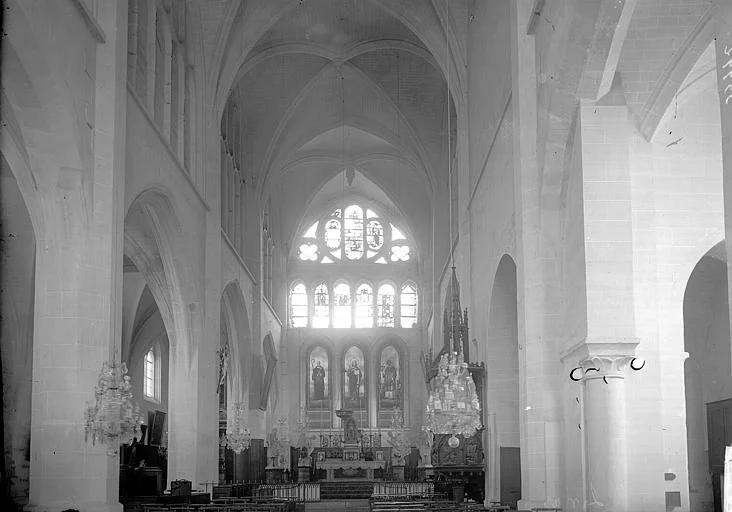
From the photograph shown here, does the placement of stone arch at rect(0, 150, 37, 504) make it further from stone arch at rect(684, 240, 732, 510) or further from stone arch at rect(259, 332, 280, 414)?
stone arch at rect(259, 332, 280, 414)

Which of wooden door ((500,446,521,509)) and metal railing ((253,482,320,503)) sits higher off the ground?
wooden door ((500,446,521,509))

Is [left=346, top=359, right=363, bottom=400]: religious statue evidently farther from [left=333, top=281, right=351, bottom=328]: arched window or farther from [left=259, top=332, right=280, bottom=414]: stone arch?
[left=259, top=332, right=280, bottom=414]: stone arch

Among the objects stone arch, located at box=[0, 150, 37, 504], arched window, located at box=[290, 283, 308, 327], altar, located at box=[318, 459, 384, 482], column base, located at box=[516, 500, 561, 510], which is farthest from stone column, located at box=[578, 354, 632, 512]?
arched window, located at box=[290, 283, 308, 327]

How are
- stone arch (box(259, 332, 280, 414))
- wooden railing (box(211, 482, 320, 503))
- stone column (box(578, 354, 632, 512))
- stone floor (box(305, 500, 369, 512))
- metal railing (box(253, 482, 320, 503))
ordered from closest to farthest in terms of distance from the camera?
stone column (box(578, 354, 632, 512)) < wooden railing (box(211, 482, 320, 503)) < stone floor (box(305, 500, 369, 512)) < metal railing (box(253, 482, 320, 503)) < stone arch (box(259, 332, 280, 414))

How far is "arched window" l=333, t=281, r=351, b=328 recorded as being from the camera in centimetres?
4619

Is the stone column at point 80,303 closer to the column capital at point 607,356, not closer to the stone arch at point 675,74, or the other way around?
the column capital at point 607,356

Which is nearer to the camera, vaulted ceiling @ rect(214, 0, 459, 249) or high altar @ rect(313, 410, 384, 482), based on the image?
vaulted ceiling @ rect(214, 0, 459, 249)

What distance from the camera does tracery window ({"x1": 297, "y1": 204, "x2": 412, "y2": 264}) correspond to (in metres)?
46.7

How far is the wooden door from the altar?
14.7m

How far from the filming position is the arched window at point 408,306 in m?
46.1

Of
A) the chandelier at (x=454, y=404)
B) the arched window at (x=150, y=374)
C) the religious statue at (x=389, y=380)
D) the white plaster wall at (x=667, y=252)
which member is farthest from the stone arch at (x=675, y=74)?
the religious statue at (x=389, y=380)

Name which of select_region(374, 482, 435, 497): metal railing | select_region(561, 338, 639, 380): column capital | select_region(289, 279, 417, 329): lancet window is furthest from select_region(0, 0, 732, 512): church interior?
select_region(289, 279, 417, 329): lancet window

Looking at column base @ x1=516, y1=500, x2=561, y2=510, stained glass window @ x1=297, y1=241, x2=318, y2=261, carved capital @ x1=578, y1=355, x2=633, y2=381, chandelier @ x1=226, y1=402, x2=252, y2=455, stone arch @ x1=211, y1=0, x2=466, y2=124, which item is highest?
stone arch @ x1=211, y1=0, x2=466, y2=124

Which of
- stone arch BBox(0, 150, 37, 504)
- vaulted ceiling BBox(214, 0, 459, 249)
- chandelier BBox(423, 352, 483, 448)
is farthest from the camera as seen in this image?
vaulted ceiling BBox(214, 0, 459, 249)
